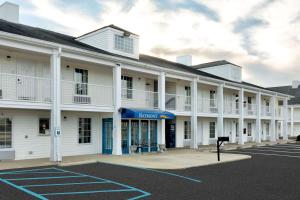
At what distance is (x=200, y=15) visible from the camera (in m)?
17.7

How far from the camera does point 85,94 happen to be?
18.1m

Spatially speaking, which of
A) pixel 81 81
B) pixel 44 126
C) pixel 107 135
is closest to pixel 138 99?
pixel 107 135

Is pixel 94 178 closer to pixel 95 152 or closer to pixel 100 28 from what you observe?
pixel 95 152

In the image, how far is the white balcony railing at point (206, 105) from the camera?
2600 centimetres

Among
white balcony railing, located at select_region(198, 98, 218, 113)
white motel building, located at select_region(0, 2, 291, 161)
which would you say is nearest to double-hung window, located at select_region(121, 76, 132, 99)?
white motel building, located at select_region(0, 2, 291, 161)

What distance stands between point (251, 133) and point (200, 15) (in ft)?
67.5

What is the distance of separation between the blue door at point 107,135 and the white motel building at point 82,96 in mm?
59

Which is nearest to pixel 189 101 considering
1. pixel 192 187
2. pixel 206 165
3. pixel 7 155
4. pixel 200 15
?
pixel 200 15

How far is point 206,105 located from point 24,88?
52.9ft

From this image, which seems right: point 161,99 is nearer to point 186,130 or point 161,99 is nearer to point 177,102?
point 177,102

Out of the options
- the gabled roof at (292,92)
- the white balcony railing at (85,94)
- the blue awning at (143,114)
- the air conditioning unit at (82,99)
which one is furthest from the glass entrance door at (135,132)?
the gabled roof at (292,92)

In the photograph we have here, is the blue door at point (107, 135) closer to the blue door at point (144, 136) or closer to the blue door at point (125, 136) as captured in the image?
the blue door at point (125, 136)

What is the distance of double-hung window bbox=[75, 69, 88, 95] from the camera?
17836mm

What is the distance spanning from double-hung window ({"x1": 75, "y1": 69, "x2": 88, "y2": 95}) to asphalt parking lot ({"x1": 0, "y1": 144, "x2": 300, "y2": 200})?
573cm
